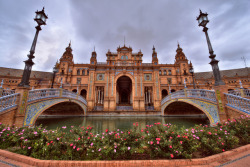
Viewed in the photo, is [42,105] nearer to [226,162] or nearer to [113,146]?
[113,146]

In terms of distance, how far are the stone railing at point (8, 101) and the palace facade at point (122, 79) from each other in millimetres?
4459

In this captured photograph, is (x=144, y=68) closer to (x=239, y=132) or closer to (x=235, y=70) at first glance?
(x=239, y=132)

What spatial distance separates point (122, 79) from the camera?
27.0 metres

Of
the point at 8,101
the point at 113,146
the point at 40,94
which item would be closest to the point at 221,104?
the point at 113,146

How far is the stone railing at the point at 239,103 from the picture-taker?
19.2 feet

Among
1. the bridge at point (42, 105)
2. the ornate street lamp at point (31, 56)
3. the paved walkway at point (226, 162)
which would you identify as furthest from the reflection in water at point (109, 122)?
the paved walkway at point (226, 162)

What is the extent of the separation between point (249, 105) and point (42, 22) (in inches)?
590

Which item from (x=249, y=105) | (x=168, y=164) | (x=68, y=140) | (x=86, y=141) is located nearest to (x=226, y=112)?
(x=249, y=105)

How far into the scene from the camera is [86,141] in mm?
2947

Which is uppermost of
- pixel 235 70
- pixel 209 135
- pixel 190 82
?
pixel 235 70

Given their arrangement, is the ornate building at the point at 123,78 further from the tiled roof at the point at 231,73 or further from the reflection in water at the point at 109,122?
the tiled roof at the point at 231,73

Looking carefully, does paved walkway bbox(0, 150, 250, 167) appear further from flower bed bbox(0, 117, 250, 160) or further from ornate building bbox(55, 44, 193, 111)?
ornate building bbox(55, 44, 193, 111)

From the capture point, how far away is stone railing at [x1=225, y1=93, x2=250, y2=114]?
5.85 meters

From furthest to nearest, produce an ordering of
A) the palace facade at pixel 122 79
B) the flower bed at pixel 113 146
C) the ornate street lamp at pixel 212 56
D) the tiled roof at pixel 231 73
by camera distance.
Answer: the tiled roof at pixel 231 73 < the palace facade at pixel 122 79 < the ornate street lamp at pixel 212 56 < the flower bed at pixel 113 146
